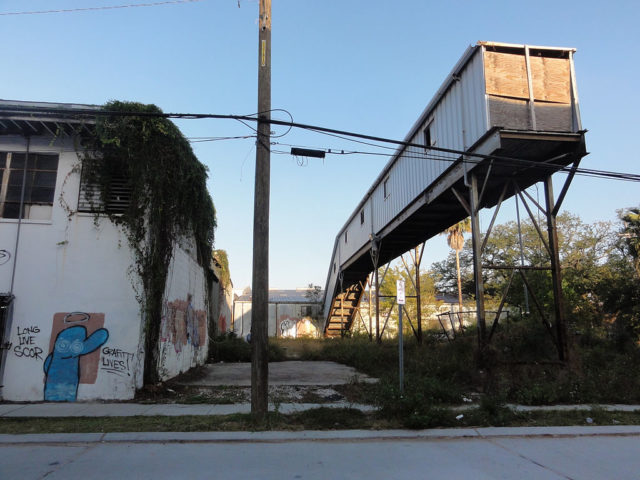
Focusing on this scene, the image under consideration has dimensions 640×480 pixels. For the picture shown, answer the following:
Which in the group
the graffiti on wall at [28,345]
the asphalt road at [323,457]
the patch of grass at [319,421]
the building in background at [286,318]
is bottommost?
the asphalt road at [323,457]

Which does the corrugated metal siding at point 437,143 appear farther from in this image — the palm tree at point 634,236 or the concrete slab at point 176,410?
the palm tree at point 634,236

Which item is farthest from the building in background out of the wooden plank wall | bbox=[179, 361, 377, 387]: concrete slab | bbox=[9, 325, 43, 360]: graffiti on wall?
the wooden plank wall

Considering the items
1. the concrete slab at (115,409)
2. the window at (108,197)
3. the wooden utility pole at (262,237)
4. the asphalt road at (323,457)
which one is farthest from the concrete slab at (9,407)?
the wooden utility pole at (262,237)

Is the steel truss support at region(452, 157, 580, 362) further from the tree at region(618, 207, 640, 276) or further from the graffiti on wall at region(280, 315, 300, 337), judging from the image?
the graffiti on wall at region(280, 315, 300, 337)

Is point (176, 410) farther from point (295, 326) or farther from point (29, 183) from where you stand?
point (295, 326)

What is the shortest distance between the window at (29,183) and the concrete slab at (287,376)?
5.95 metres

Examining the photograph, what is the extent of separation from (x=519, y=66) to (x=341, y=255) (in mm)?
18757

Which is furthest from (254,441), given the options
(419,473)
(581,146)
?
(581,146)

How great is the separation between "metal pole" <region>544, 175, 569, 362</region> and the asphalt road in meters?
4.14

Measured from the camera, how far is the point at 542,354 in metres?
12.5

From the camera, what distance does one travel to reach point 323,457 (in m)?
6.18

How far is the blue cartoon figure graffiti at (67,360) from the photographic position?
10305mm

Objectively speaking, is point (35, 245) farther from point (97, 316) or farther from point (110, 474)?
point (110, 474)

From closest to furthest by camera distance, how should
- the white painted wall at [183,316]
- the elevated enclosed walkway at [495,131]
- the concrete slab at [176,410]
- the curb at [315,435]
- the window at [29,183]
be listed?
the curb at [315,435] < the concrete slab at [176,410] < the elevated enclosed walkway at [495,131] < the window at [29,183] < the white painted wall at [183,316]
